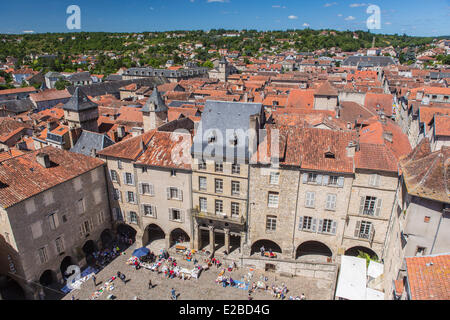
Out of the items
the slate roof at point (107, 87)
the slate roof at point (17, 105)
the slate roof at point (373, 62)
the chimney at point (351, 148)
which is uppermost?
the slate roof at point (373, 62)

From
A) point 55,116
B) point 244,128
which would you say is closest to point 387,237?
point 244,128

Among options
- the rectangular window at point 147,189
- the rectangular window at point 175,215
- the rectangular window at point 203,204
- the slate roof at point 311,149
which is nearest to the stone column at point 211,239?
the rectangular window at point 203,204

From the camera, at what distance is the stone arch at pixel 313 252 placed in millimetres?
37925

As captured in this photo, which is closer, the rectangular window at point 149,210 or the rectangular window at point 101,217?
the rectangular window at point 149,210

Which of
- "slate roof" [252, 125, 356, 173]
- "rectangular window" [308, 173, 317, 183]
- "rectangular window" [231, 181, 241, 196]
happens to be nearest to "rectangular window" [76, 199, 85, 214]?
"rectangular window" [231, 181, 241, 196]

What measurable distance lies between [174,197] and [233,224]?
8198 mm

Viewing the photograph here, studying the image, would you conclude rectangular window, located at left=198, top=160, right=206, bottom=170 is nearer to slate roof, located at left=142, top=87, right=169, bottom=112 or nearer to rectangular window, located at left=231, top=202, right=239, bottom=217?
rectangular window, located at left=231, top=202, right=239, bottom=217

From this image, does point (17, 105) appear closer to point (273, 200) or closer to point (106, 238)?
point (106, 238)

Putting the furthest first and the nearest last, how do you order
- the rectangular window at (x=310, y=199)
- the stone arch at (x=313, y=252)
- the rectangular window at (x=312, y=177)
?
the stone arch at (x=313, y=252), the rectangular window at (x=310, y=199), the rectangular window at (x=312, y=177)

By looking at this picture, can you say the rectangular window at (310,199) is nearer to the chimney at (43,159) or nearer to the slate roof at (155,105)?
the slate roof at (155,105)

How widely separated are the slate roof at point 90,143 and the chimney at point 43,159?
24.1ft

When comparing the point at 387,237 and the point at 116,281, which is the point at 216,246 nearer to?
the point at 116,281

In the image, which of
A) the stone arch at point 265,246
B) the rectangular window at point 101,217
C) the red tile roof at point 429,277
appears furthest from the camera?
the rectangular window at point 101,217

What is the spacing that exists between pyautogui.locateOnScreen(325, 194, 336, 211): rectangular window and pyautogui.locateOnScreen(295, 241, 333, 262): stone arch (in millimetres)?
6797
